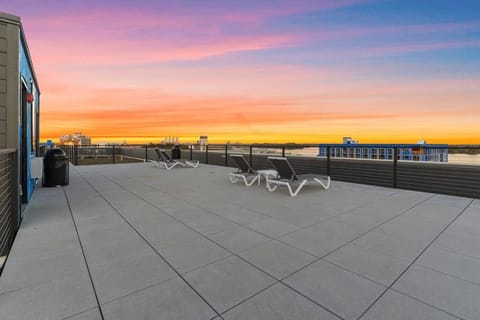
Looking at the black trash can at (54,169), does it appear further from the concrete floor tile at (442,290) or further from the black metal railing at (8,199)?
the concrete floor tile at (442,290)

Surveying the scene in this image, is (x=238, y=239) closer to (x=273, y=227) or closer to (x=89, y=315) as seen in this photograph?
(x=273, y=227)

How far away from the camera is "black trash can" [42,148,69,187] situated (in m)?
5.82

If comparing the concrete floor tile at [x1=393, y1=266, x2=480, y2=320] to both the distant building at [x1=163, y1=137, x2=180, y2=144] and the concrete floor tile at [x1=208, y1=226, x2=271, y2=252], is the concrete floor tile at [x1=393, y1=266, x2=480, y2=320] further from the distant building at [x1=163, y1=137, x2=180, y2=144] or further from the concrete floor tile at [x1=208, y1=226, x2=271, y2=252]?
the distant building at [x1=163, y1=137, x2=180, y2=144]

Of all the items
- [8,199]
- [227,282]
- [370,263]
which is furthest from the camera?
[8,199]

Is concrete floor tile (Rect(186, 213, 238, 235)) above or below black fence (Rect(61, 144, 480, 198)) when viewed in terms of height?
below

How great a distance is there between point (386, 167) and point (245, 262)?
1073cm

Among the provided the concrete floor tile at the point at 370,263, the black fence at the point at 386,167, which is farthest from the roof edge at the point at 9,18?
the black fence at the point at 386,167

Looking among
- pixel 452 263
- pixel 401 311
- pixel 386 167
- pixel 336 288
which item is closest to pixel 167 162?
pixel 336 288

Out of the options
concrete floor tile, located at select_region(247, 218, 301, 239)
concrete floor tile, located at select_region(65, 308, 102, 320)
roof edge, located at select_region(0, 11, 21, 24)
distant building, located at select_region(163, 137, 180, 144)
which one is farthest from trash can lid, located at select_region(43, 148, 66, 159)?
distant building, located at select_region(163, 137, 180, 144)

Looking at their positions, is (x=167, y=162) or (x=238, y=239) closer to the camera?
(x=238, y=239)

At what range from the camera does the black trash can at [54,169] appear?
5.82m

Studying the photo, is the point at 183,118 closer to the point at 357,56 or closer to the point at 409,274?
the point at 357,56

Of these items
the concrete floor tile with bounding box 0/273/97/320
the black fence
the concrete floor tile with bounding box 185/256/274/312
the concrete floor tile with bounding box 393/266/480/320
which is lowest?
the concrete floor tile with bounding box 0/273/97/320

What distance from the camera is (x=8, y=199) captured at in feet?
9.77
